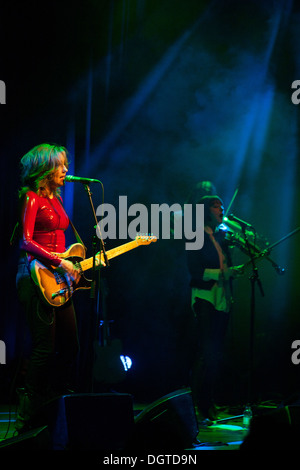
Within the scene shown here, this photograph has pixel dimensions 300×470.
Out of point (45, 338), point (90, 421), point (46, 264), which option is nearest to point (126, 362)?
point (45, 338)

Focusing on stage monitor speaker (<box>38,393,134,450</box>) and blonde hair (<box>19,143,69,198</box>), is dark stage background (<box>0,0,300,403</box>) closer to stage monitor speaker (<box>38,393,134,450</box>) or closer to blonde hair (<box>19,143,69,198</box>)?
blonde hair (<box>19,143,69,198</box>)

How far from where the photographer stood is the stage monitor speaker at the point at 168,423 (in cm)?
278

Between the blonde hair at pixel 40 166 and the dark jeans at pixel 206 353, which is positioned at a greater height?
the blonde hair at pixel 40 166

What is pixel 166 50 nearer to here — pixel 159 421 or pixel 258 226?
pixel 258 226

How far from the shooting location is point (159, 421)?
2.85 m

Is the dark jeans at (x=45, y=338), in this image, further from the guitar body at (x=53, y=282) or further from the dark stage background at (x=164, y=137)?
the dark stage background at (x=164, y=137)

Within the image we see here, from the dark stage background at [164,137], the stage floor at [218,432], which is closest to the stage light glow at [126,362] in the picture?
the dark stage background at [164,137]

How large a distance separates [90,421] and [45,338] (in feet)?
2.80

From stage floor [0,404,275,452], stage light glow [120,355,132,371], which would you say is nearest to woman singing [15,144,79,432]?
stage floor [0,404,275,452]

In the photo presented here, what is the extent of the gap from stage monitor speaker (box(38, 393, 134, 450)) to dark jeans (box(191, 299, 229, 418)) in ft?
5.72

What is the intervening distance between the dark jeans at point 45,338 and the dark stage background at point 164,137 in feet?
6.21

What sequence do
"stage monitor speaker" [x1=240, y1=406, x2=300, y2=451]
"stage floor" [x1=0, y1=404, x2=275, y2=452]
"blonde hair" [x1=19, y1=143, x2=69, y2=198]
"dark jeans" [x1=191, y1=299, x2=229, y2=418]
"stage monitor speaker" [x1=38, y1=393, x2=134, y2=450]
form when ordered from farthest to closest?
"dark jeans" [x1=191, y1=299, x2=229, y2=418] < "blonde hair" [x1=19, y1=143, x2=69, y2=198] < "stage floor" [x1=0, y1=404, x2=275, y2=452] < "stage monitor speaker" [x1=38, y1=393, x2=134, y2=450] < "stage monitor speaker" [x1=240, y1=406, x2=300, y2=451]

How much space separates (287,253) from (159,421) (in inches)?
157

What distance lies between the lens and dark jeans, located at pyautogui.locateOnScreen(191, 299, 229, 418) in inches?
178
